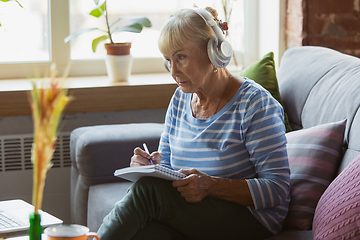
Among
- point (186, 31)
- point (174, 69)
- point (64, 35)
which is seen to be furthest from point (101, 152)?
point (64, 35)

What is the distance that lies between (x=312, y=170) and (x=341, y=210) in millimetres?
352

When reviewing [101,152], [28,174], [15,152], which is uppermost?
[101,152]

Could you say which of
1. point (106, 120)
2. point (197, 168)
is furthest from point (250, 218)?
point (106, 120)

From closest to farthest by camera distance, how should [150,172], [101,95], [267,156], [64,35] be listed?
[150,172], [267,156], [101,95], [64,35]

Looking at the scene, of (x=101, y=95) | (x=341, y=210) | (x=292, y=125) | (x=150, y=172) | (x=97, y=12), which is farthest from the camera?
(x=97, y=12)

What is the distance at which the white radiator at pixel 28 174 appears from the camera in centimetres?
237

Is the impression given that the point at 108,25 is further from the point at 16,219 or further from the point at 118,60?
the point at 16,219

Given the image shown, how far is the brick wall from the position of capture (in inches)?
91.9

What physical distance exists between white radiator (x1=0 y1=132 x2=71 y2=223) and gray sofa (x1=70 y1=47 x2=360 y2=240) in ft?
0.93

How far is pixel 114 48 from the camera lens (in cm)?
248

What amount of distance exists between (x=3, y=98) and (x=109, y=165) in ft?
2.15

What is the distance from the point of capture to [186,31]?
144 cm

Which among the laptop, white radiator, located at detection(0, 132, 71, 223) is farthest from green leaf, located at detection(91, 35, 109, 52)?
the laptop

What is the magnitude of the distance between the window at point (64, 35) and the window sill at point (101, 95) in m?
0.18
